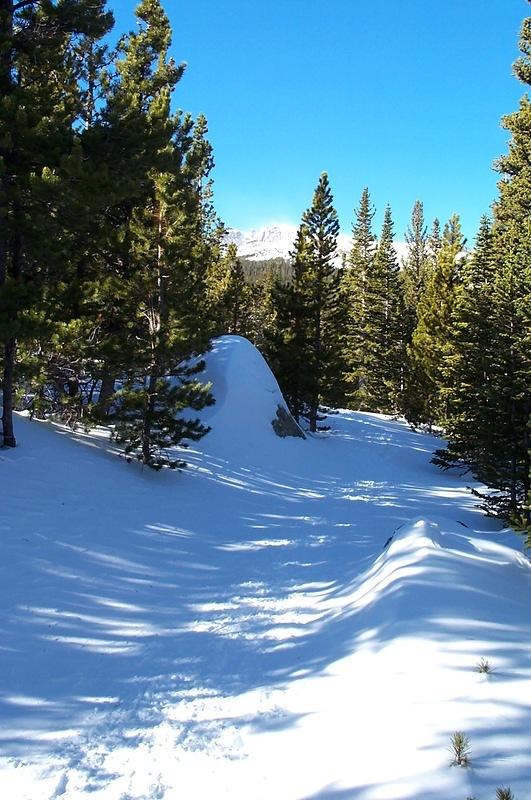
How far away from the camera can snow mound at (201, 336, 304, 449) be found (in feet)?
63.8

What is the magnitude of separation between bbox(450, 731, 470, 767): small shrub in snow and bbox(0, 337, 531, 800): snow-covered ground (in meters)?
0.04

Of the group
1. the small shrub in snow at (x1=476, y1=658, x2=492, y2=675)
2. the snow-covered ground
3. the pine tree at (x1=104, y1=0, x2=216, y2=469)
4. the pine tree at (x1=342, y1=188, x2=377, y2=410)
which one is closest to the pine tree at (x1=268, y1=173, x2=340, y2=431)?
the pine tree at (x1=342, y1=188, x2=377, y2=410)

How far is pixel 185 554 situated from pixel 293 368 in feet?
Result: 61.2

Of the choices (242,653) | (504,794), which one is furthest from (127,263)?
(504,794)

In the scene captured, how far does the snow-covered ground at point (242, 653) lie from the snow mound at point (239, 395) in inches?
346

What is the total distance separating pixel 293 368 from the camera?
86.1 feet

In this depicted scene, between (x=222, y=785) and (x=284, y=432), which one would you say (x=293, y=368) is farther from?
(x=222, y=785)

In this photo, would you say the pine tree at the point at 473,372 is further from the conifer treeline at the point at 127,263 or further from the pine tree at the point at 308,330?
the pine tree at the point at 308,330

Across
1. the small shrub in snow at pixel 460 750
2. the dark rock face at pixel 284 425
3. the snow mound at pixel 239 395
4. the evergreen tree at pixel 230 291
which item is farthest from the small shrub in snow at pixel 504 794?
the evergreen tree at pixel 230 291

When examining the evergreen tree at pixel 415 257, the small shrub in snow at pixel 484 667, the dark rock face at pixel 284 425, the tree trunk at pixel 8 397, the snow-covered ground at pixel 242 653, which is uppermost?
the evergreen tree at pixel 415 257

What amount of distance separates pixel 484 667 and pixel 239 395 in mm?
17815

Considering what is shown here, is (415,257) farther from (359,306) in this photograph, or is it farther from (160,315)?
(160,315)

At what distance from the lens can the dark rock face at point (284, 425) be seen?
21.3 m

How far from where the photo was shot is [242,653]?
5.12 meters
